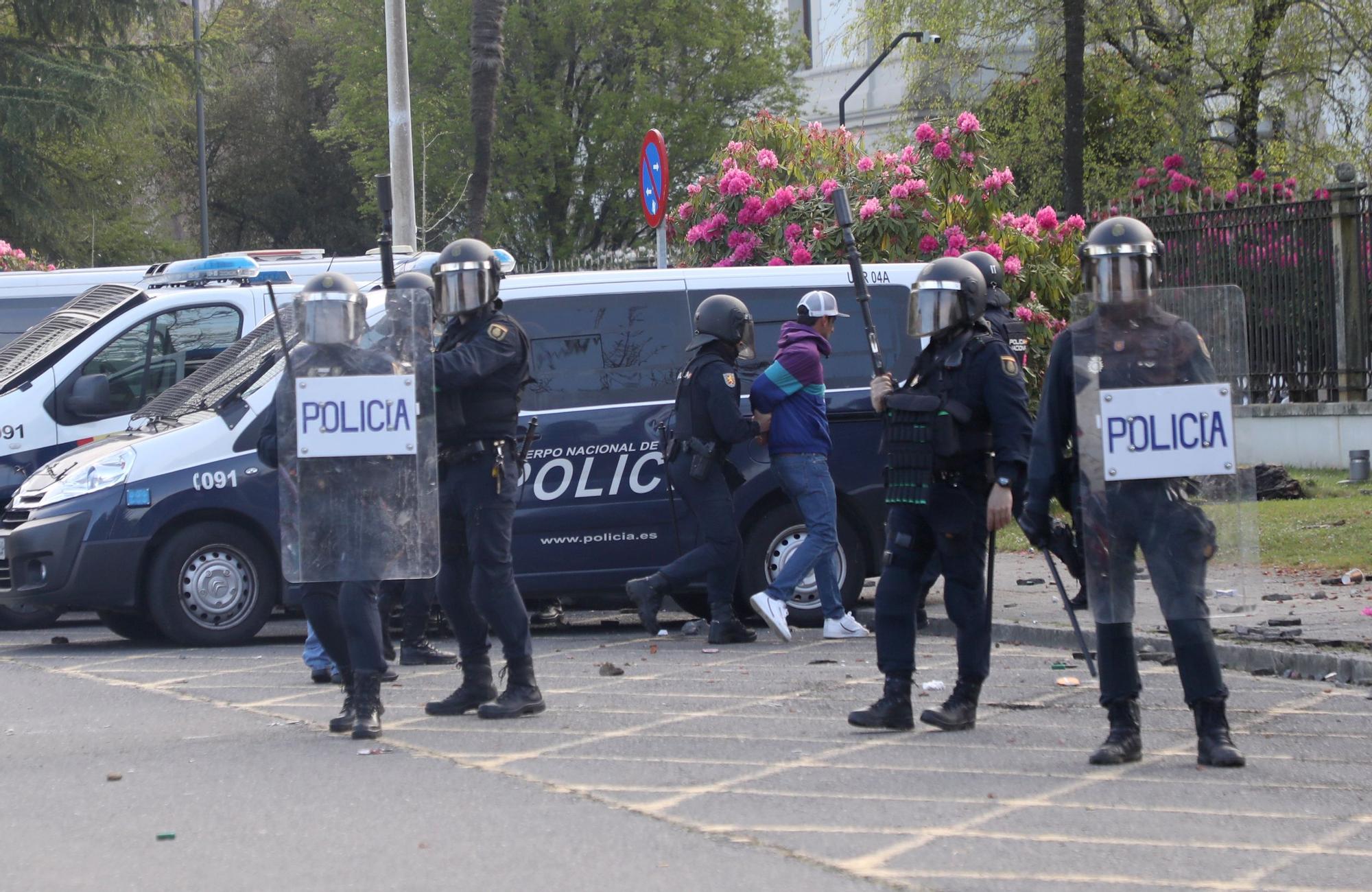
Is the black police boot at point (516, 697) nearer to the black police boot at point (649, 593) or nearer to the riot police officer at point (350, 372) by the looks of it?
the riot police officer at point (350, 372)

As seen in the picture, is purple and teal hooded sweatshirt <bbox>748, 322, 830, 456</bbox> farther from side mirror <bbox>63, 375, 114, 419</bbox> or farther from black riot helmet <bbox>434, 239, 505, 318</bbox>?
side mirror <bbox>63, 375, 114, 419</bbox>

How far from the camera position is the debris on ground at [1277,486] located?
49.0ft

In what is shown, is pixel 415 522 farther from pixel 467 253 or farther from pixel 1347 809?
pixel 1347 809

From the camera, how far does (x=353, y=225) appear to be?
41656 mm

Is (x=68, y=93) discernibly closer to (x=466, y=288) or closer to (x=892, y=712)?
(x=466, y=288)

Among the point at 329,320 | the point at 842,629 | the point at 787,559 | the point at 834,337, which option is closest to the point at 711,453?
the point at 787,559

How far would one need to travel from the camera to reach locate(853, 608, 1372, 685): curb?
25.0 feet

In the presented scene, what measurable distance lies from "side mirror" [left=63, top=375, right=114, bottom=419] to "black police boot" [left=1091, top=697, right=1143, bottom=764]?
24.6 feet

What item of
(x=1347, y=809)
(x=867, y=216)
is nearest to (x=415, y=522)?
(x=1347, y=809)

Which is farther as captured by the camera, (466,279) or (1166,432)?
(466,279)

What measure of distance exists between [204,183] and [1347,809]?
3129 cm

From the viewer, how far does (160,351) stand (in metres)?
11.5

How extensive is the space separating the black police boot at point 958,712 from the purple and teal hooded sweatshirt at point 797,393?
290cm

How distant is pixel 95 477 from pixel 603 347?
9.99 ft
